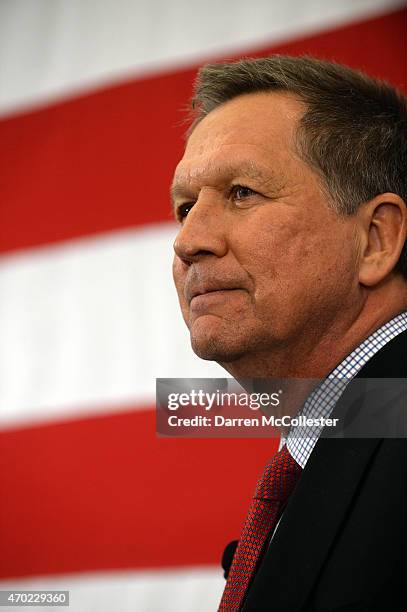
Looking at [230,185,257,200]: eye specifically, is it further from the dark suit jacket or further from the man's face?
the dark suit jacket

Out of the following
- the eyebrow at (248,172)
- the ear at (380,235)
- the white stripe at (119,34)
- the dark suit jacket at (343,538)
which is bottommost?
the dark suit jacket at (343,538)

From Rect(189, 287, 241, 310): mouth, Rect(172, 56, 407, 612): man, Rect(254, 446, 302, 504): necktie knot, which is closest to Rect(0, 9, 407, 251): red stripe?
Rect(172, 56, 407, 612): man

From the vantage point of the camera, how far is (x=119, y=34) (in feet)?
8.39

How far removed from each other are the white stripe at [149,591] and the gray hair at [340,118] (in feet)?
4.21

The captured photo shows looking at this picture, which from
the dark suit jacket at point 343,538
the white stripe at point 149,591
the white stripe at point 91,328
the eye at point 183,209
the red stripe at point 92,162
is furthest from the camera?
the red stripe at point 92,162

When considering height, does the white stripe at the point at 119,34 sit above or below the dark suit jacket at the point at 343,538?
above

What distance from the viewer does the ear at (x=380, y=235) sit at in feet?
3.99

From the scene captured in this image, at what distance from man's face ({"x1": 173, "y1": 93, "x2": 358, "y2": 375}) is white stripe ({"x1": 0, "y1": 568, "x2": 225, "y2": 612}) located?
3.92 ft

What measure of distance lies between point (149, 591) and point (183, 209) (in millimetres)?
1291

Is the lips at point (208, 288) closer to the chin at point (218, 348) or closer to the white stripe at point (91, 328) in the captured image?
the chin at point (218, 348)

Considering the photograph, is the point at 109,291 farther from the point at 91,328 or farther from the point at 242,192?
the point at 242,192

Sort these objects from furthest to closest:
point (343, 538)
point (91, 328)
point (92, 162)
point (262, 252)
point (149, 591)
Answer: point (92, 162) → point (91, 328) → point (149, 591) → point (262, 252) → point (343, 538)

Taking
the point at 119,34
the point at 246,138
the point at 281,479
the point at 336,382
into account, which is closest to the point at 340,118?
the point at 246,138

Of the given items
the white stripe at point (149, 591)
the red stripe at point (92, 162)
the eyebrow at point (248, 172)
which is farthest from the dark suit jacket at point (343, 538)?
the red stripe at point (92, 162)
